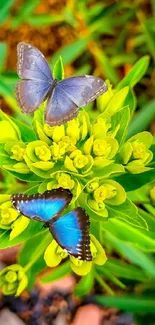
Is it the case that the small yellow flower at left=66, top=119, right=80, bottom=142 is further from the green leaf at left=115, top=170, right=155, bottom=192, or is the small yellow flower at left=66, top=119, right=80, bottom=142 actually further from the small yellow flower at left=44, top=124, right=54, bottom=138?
the green leaf at left=115, top=170, right=155, bottom=192

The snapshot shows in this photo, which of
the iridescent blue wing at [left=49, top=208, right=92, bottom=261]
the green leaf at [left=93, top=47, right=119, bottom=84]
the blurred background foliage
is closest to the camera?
the iridescent blue wing at [left=49, top=208, right=92, bottom=261]

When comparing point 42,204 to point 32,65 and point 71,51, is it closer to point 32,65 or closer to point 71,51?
point 32,65

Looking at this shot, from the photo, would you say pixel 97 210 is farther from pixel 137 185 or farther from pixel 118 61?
pixel 118 61

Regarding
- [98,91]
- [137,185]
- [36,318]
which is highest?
[98,91]

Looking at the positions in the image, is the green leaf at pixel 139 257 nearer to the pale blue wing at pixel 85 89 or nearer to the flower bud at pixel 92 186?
the flower bud at pixel 92 186

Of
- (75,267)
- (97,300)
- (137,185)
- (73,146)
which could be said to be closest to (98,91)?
(73,146)

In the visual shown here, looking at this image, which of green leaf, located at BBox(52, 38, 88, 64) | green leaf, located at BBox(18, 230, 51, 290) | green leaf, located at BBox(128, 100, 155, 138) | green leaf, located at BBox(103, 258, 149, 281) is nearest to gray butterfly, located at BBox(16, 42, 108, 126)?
green leaf, located at BBox(18, 230, 51, 290)

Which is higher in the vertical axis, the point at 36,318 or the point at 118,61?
the point at 118,61
